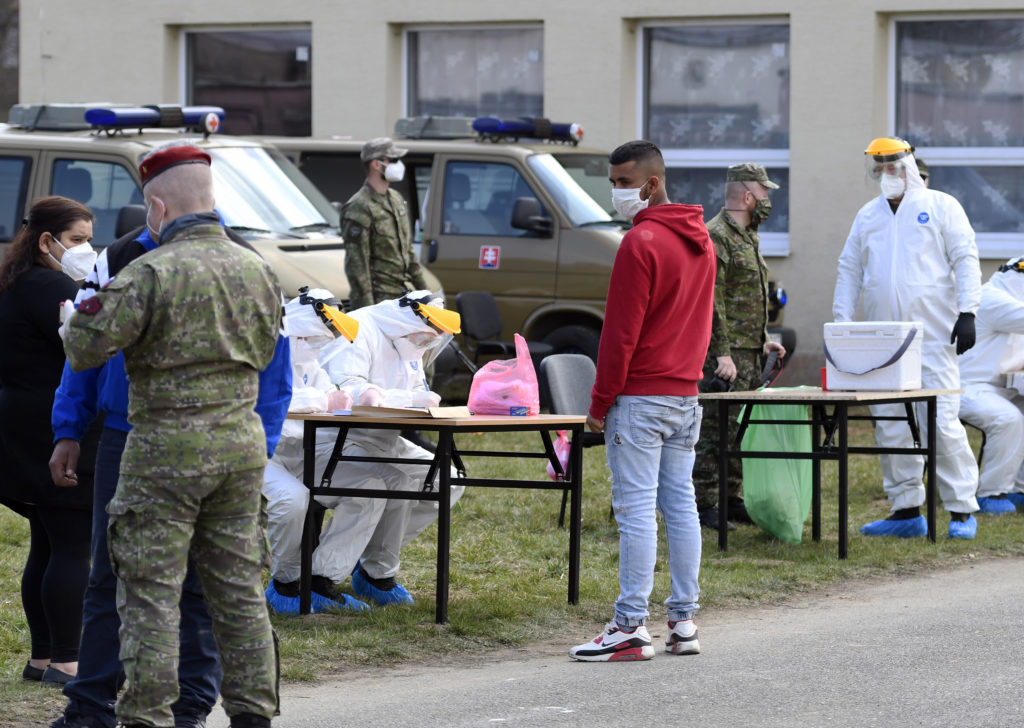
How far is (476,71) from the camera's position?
55.8 feet

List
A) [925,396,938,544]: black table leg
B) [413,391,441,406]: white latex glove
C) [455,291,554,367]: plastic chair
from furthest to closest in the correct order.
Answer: [455,291,554,367]: plastic chair < [925,396,938,544]: black table leg < [413,391,441,406]: white latex glove

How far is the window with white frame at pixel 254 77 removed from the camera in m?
17.5

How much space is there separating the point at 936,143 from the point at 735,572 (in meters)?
8.66

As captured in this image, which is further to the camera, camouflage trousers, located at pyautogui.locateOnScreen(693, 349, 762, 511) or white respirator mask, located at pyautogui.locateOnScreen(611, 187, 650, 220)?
camouflage trousers, located at pyautogui.locateOnScreen(693, 349, 762, 511)

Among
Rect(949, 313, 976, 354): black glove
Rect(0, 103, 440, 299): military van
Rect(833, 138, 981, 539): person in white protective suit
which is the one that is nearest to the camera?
Rect(949, 313, 976, 354): black glove

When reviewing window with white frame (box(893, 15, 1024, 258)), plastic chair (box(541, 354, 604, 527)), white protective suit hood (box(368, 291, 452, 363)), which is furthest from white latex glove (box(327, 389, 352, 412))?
window with white frame (box(893, 15, 1024, 258))

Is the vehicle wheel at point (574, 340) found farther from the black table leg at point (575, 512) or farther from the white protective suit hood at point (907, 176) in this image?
the black table leg at point (575, 512)

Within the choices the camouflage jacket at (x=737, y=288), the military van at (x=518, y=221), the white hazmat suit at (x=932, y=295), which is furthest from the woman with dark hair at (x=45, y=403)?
the military van at (x=518, y=221)

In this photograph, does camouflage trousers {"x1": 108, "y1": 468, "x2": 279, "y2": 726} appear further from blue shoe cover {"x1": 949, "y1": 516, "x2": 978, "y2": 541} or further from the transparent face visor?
the transparent face visor

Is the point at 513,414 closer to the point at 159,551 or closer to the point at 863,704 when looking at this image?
the point at 863,704

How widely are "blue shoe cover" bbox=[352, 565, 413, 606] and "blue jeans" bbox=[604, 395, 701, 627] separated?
1303mm

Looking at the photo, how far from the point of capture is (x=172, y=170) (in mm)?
4539

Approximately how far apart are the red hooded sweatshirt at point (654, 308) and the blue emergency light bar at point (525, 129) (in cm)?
704

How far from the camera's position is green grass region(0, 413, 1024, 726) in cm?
640
